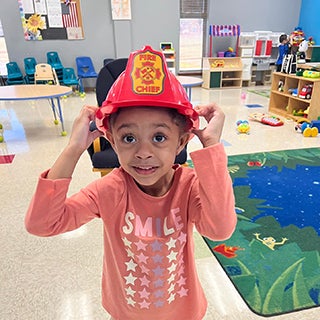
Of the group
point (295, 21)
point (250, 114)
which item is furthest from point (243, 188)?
point (295, 21)

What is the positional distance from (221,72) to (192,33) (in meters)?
1.26

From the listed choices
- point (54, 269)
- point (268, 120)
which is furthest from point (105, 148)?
point (268, 120)

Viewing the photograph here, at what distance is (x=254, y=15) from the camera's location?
7.39 meters

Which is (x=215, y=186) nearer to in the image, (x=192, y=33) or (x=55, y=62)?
(x=55, y=62)

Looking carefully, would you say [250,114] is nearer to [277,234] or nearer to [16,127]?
[277,234]

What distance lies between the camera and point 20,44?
6.49 metres

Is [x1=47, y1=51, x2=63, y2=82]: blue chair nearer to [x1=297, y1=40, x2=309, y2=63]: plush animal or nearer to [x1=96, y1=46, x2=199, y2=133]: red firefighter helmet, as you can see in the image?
[x1=297, y1=40, x2=309, y2=63]: plush animal

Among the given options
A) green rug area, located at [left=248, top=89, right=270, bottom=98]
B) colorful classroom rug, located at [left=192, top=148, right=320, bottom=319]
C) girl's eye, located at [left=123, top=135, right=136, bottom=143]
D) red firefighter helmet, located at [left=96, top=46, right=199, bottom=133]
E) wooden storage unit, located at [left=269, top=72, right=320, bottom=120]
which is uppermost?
red firefighter helmet, located at [left=96, top=46, right=199, bottom=133]

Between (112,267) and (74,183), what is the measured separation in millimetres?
1833

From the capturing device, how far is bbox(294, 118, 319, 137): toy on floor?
3.62m

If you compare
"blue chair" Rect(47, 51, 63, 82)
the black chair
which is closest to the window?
"blue chair" Rect(47, 51, 63, 82)

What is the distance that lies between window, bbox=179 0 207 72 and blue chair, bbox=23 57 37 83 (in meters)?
3.41

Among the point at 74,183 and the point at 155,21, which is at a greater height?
the point at 155,21

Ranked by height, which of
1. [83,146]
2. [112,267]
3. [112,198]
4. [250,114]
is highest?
[83,146]
